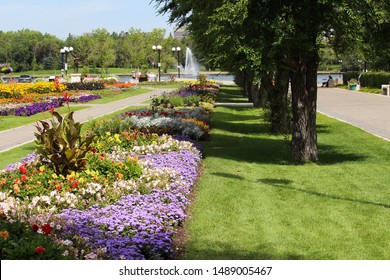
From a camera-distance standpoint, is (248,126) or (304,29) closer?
(304,29)

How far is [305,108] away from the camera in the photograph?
11.8m

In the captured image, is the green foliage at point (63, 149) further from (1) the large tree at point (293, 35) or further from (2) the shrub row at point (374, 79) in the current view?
(2) the shrub row at point (374, 79)

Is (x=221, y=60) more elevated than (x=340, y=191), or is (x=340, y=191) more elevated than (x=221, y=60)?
(x=221, y=60)

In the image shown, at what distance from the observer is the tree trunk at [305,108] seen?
38.6 feet

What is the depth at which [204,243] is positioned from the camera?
6324 millimetres

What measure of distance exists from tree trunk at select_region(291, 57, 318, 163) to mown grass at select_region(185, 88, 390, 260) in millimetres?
418

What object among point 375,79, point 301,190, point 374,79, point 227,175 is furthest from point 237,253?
point 374,79

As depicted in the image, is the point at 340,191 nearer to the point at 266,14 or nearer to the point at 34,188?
the point at 266,14

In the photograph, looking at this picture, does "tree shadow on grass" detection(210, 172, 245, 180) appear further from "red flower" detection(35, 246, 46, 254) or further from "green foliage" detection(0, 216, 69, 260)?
"red flower" detection(35, 246, 46, 254)

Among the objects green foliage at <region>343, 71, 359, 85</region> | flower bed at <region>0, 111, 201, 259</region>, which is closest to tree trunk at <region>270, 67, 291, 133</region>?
flower bed at <region>0, 111, 201, 259</region>

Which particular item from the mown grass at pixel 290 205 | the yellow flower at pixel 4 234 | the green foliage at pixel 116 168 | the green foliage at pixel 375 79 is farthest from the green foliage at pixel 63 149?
the green foliage at pixel 375 79

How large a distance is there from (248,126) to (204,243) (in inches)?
535
